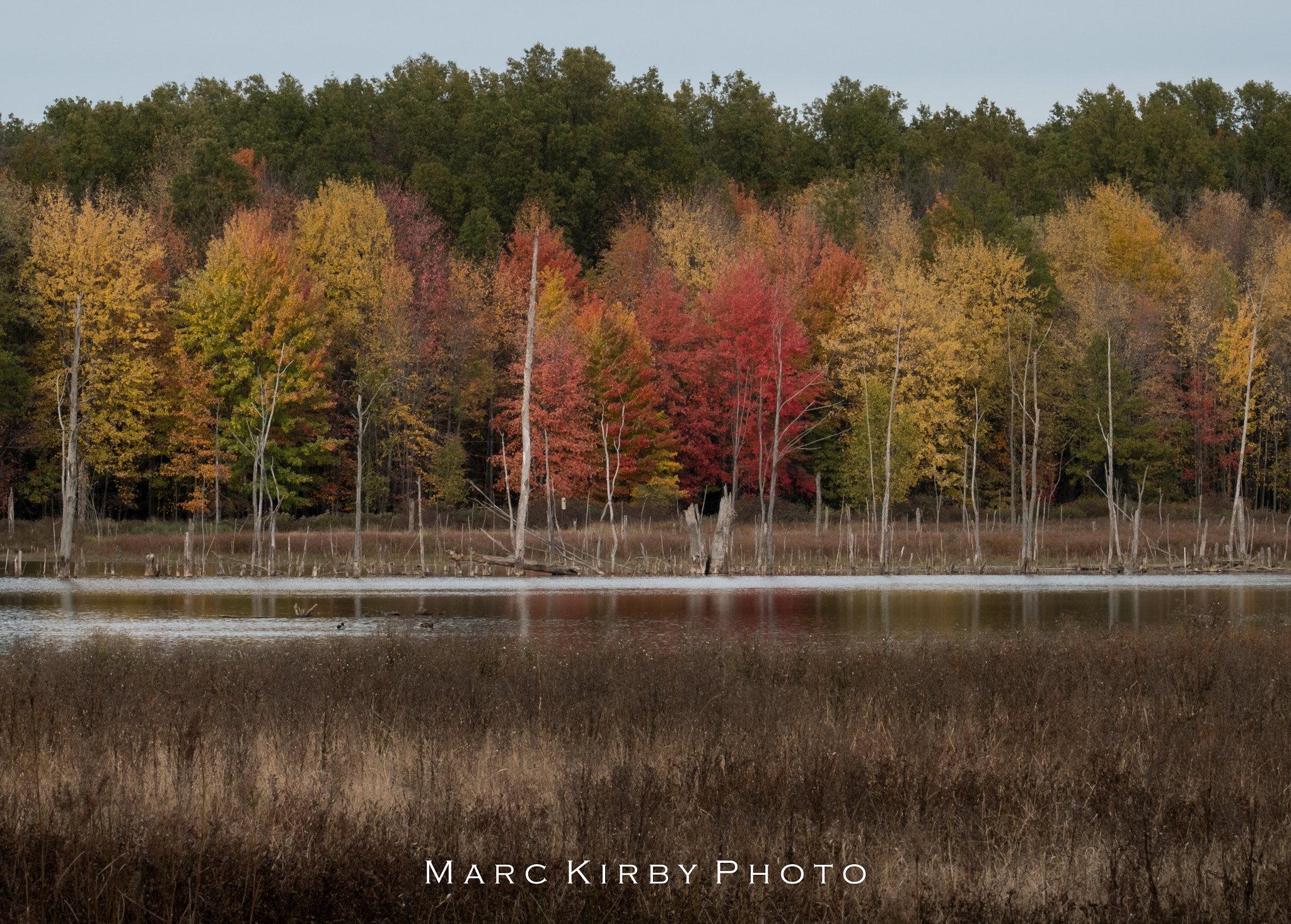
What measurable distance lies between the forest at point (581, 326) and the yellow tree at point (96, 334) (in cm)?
→ 18

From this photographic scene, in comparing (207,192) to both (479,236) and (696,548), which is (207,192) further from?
(696,548)

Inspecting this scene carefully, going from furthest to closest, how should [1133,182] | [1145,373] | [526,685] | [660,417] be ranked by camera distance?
[1133,182]
[1145,373]
[660,417]
[526,685]

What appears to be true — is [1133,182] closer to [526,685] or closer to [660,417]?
[660,417]

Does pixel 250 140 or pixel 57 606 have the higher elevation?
pixel 250 140

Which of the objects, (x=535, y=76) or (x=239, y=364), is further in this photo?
(x=535, y=76)

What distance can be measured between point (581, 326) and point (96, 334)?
71.0 ft

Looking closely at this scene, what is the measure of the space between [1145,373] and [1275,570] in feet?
82.6

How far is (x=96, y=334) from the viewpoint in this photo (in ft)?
183

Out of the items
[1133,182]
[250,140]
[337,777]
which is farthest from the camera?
[1133,182]

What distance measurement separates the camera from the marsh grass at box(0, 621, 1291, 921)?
277 inches

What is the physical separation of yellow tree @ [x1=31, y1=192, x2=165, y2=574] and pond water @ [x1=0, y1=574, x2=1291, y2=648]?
1521 cm

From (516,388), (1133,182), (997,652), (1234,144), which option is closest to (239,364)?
(516,388)

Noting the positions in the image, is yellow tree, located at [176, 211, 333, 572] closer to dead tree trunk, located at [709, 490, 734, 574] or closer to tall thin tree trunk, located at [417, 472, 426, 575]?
tall thin tree trunk, located at [417, 472, 426, 575]

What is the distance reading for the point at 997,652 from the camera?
18188mm
